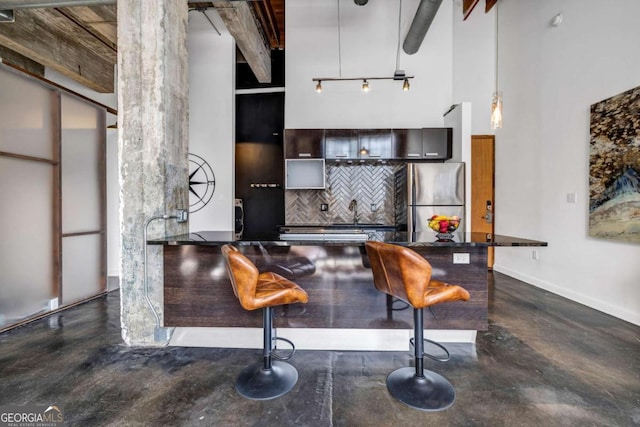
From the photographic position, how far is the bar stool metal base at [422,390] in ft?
5.84

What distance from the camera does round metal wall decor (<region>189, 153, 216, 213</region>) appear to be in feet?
17.0

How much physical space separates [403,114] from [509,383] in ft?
13.8

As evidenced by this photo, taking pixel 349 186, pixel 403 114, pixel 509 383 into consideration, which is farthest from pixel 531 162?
pixel 509 383

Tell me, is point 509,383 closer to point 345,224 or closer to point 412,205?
point 412,205

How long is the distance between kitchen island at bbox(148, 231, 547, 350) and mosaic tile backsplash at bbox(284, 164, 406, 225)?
270cm

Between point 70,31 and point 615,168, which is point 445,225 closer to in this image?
point 615,168

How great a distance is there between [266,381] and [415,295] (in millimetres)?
1152

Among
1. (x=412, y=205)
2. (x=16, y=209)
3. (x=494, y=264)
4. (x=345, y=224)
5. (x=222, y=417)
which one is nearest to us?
(x=222, y=417)

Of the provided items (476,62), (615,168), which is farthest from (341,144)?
(615,168)

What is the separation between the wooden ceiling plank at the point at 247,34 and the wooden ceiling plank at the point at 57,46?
1.88 m

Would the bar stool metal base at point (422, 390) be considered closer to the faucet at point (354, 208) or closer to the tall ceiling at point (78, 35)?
the faucet at point (354, 208)

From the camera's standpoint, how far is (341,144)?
15.7 ft

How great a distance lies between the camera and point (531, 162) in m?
4.54

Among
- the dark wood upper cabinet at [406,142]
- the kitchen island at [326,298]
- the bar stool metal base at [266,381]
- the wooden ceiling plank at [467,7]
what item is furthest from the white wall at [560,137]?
the bar stool metal base at [266,381]
